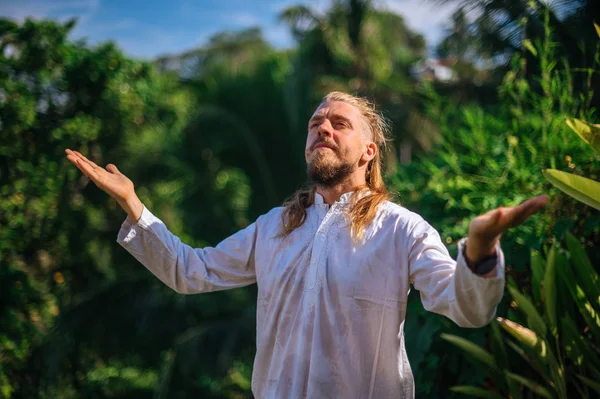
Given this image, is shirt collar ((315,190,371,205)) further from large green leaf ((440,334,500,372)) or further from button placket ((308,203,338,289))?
large green leaf ((440,334,500,372))

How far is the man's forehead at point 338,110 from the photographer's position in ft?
8.43

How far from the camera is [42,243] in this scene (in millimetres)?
6520

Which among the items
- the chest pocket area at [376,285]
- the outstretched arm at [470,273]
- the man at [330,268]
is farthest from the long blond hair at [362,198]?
the outstretched arm at [470,273]

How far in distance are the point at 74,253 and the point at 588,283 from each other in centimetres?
575

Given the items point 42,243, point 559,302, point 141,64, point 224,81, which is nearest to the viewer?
point 559,302

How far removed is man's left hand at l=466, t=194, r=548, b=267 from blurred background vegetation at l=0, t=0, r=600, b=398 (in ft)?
1.73

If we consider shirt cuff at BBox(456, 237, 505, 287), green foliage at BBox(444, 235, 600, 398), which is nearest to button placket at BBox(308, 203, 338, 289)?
shirt cuff at BBox(456, 237, 505, 287)

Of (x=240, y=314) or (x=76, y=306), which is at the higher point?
(x=76, y=306)

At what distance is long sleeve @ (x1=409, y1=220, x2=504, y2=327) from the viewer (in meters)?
1.76

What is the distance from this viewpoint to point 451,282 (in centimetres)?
187

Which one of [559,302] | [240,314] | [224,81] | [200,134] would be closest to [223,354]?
[240,314]

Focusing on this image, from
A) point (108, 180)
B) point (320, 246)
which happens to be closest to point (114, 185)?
point (108, 180)

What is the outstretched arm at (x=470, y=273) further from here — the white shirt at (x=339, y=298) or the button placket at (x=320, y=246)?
the button placket at (x=320, y=246)

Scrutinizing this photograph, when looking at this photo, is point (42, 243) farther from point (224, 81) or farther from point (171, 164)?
point (224, 81)
